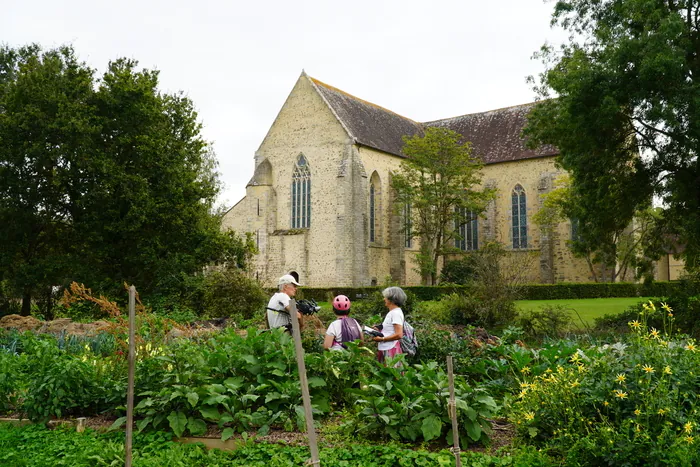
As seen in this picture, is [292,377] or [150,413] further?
[292,377]

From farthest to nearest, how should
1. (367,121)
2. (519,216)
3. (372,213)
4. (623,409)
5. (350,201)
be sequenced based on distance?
(519,216) < (367,121) < (372,213) < (350,201) < (623,409)

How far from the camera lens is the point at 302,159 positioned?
35.5m

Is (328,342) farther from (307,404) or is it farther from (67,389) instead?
(307,404)

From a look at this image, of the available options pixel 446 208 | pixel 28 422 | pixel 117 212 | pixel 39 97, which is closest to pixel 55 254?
pixel 117 212

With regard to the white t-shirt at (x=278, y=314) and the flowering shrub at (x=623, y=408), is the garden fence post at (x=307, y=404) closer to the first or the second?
the flowering shrub at (x=623, y=408)

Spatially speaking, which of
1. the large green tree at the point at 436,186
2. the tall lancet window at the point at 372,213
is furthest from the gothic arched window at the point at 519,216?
the tall lancet window at the point at 372,213

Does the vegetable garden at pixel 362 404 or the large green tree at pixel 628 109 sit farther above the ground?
the large green tree at pixel 628 109

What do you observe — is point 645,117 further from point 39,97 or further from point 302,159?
point 302,159

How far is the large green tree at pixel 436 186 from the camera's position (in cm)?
3306

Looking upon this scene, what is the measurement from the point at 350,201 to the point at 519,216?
11050 mm

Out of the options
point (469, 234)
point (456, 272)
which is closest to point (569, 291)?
point (456, 272)

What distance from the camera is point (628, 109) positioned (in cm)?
1538

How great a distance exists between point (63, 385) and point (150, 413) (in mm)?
1148

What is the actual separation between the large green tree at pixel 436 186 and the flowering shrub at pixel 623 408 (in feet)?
92.7
